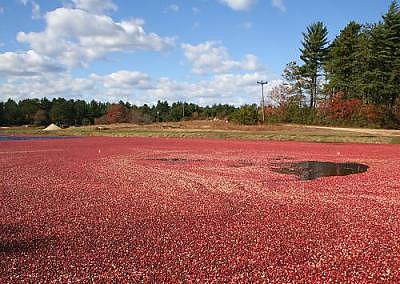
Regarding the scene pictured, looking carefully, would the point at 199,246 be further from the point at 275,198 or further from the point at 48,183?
the point at 48,183

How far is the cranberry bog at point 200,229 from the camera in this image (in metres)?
6.12

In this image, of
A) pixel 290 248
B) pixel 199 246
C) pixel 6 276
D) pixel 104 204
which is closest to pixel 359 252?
pixel 290 248

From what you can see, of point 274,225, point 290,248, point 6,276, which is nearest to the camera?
point 6,276

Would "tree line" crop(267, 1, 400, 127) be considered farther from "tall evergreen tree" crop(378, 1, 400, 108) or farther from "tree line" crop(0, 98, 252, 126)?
"tree line" crop(0, 98, 252, 126)

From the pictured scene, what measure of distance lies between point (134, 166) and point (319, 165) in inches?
419

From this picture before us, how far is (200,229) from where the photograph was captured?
8.62m

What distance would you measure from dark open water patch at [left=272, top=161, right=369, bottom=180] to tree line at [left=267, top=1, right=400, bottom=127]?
4352 centimetres

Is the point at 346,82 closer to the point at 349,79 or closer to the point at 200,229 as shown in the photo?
the point at 349,79

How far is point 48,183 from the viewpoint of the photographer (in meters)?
15.5

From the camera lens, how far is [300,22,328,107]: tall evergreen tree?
75.2 metres

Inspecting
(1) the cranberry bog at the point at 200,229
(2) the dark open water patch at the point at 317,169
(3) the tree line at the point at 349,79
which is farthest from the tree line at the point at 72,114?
(1) the cranberry bog at the point at 200,229

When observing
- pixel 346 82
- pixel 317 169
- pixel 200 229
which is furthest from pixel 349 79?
pixel 200 229

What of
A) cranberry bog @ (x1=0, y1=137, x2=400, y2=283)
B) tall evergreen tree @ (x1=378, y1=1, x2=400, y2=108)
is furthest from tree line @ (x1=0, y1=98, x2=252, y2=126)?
cranberry bog @ (x1=0, y1=137, x2=400, y2=283)

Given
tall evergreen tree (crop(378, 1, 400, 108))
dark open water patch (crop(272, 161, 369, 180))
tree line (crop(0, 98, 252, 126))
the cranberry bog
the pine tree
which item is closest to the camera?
the cranberry bog
